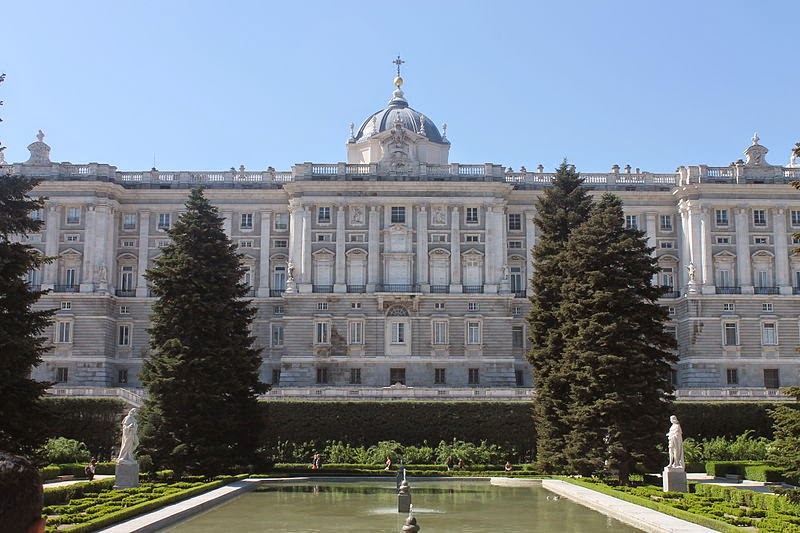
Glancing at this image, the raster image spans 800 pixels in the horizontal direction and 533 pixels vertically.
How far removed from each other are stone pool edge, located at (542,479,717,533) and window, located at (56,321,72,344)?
41.2 metres

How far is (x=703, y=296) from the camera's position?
65500 mm

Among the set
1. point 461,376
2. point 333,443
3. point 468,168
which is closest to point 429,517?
point 333,443

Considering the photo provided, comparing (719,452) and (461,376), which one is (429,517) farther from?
(461,376)

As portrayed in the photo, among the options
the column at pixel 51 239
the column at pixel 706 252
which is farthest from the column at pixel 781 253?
the column at pixel 51 239

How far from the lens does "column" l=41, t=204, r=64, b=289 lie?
65.8 metres

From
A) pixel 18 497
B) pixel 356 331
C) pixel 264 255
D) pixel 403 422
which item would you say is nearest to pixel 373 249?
pixel 356 331

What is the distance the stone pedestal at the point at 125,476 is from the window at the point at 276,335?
114 ft

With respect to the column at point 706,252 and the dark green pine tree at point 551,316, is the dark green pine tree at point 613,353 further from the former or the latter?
the column at point 706,252

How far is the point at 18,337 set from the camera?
22062mm

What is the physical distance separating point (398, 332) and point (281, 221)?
486 inches

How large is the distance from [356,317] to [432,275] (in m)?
6.09

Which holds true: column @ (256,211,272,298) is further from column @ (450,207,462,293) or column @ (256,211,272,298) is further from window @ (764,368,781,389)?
window @ (764,368,781,389)

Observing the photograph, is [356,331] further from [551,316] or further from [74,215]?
[551,316]

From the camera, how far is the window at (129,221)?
69000mm
